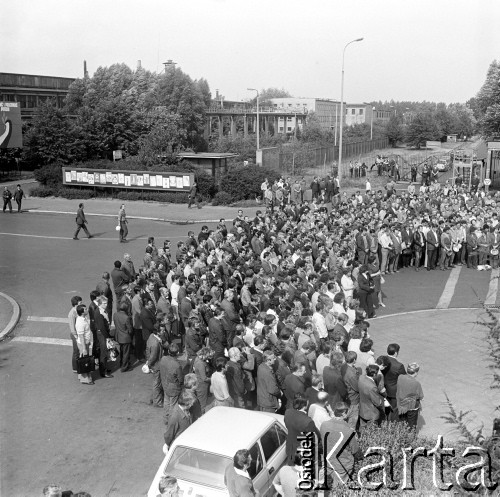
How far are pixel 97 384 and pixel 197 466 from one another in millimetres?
5414

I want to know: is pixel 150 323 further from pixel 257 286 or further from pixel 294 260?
pixel 294 260

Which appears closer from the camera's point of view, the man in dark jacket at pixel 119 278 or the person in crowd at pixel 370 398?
the person in crowd at pixel 370 398

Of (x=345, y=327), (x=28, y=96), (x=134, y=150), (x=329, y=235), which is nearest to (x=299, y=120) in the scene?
(x=28, y=96)

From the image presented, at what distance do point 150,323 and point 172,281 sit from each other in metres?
2.25

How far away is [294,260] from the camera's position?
54.0ft

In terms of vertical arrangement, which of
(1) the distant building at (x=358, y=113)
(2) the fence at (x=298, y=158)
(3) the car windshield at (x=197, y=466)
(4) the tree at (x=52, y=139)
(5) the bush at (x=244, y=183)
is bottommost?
(3) the car windshield at (x=197, y=466)

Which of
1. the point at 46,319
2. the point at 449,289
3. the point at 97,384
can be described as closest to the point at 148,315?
the point at 97,384

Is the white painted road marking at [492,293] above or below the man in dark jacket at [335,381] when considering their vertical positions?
below

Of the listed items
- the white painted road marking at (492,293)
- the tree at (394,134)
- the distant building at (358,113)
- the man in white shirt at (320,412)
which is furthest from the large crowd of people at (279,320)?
the distant building at (358,113)

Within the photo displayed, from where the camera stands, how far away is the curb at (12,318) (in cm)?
1534

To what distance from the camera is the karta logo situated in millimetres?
7074

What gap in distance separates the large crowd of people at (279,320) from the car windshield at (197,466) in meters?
0.92

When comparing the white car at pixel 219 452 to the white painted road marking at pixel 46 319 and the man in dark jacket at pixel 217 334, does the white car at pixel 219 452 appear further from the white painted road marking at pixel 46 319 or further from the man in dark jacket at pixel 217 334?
the white painted road marking at pixel 46 319

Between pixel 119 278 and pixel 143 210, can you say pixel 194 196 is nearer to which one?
pixel 143 210
